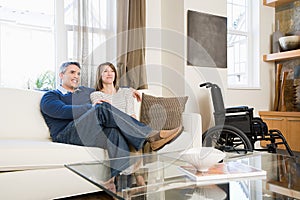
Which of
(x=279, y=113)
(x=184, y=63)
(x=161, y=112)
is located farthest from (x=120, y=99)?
(x=279, y=113)

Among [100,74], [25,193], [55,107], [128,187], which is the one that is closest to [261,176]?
[128,187]

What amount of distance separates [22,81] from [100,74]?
0.85 meters

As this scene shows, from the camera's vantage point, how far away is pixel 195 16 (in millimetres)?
3494

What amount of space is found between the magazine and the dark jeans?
0.72 m

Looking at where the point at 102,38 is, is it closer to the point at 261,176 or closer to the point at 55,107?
the point at 55,107

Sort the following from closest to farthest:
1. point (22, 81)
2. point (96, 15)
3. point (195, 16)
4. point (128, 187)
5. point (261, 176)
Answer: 1. point (128, 187)
2. point (261, 176)
3. point (22, 81)
4. point (96, 15)
5. point (195, 16)

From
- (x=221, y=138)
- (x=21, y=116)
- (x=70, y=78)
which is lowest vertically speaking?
(x=221, y=138)

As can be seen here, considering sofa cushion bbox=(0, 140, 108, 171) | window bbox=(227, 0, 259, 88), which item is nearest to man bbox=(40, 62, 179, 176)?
sofa cushion bbox=(0, 140, 108, 171)

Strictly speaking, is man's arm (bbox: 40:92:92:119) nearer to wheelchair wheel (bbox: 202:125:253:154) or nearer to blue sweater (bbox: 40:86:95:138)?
blue sweater (bbox: 40:86:95:138)

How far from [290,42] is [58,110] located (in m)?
3.17

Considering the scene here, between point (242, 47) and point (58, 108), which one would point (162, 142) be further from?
point (242, 47)

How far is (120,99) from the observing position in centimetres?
264

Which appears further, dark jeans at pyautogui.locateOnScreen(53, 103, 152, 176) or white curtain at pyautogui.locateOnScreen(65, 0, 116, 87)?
white curtain at pyautogui.locateOnScreen(65, 0, 116, 87)

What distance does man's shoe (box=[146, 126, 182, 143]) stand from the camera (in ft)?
7.46
